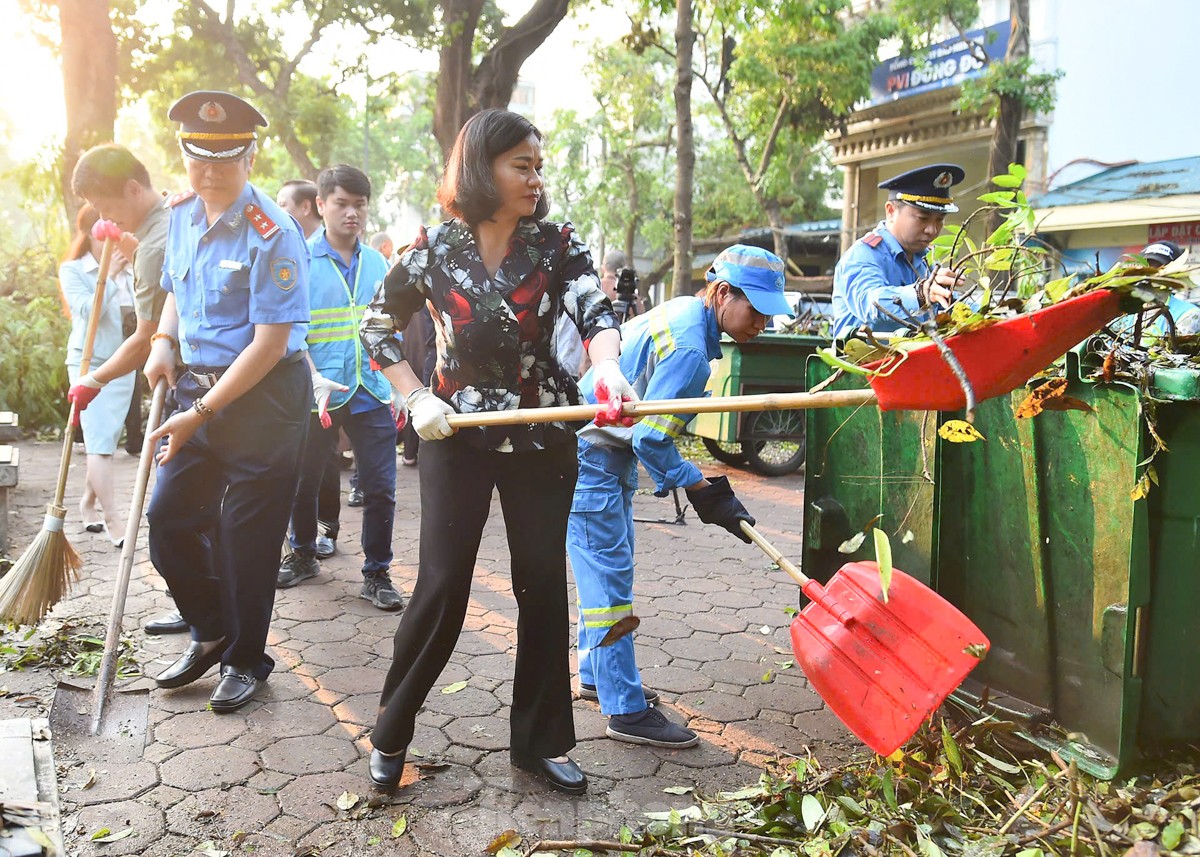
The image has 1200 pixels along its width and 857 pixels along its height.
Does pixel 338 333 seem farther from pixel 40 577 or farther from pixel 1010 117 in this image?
pixel 1010 117

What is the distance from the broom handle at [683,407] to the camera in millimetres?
2236

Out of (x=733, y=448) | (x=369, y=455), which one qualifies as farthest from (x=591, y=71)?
(x=369, y=455)

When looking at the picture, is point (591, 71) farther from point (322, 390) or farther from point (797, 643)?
point (797, 643)

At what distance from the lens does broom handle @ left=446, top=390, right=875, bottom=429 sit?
224cm

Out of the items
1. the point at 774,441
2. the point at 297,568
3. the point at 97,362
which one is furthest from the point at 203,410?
the point at 774,441

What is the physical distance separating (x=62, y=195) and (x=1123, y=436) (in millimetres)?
12121

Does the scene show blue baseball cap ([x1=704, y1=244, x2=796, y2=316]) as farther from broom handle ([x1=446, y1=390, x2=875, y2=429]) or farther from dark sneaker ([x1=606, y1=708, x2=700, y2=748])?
dark sneaker ([x1=606, y1=708, x2=700, y2=748])

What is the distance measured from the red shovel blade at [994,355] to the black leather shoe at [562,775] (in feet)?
4.94

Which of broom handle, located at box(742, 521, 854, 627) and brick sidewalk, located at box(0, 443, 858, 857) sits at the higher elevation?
broom handle, located at box(742, 521, 854, 627)

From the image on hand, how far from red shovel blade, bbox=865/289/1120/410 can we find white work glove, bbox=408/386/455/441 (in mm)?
1139

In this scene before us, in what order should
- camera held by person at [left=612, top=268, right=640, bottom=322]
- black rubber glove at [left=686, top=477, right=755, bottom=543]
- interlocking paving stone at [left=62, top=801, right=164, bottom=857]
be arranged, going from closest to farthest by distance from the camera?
interlocking paving stone at [left=62, top=801, right=164, bottom=857], black rubber glove at [left=686, top=477, right=755, bottom=543], camera held by person at [left=612, top=268, right=640, bottom=322]

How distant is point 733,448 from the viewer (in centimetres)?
951

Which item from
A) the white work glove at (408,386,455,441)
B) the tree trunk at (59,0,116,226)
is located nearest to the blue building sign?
the tree trunk at (59,0,116,226)

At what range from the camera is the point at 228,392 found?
3.42 m
